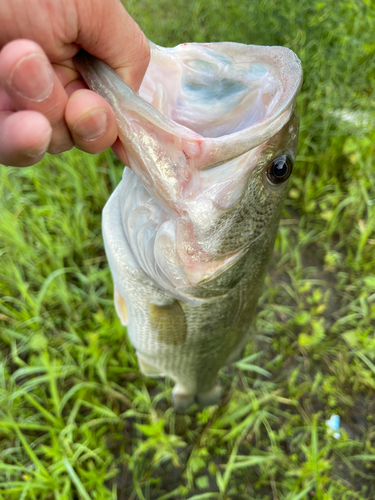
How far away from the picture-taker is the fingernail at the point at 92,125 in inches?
29.5

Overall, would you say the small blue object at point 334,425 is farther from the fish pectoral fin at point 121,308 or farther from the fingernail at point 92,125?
the fingernail at point 92,125

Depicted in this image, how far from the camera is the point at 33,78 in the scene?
641mm

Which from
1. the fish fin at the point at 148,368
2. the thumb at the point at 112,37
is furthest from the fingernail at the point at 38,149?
the fish fin at the point at 148,368

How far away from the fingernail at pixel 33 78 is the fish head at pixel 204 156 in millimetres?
165

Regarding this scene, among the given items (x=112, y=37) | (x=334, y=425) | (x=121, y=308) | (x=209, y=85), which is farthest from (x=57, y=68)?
(x=334, y=425)

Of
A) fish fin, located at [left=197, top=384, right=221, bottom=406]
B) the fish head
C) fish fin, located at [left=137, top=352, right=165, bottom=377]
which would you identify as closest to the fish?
the fish head

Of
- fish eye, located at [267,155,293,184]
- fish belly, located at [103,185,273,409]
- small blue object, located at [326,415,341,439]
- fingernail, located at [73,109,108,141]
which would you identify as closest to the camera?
fingernail, located at [73,109,108,141]

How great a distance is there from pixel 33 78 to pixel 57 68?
0.25 metres

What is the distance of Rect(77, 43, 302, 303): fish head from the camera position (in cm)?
80

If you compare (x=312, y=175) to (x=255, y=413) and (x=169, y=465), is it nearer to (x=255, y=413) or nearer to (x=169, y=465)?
(x=255, y=413)

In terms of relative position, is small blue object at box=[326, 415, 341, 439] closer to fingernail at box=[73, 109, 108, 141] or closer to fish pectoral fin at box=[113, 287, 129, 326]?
fish pectoral fin at box=[113, 287, 129, 326]

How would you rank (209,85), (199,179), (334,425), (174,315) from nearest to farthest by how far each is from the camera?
1. (199,179)
2. (209,85)
3. (174,315)
4. (334,425)

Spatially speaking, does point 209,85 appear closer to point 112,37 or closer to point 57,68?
point 112,37

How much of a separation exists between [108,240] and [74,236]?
1143 millimetres
